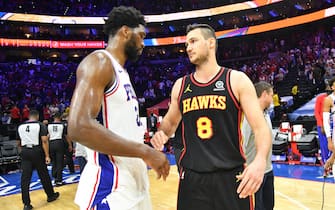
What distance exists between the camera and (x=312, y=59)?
18312mm

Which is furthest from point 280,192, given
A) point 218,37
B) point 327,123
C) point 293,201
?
point 218,37

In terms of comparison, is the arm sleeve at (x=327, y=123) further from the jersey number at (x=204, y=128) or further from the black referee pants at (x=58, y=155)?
the black referee pants at (x=58, y=155)

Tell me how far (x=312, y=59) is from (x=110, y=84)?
729 inches

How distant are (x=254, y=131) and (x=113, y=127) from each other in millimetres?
950

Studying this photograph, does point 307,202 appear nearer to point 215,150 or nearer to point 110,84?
point 215,150

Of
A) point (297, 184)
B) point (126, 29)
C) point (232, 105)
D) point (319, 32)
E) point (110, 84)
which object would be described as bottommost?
point (297, 184)

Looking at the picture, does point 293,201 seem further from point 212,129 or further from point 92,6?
point 92,6

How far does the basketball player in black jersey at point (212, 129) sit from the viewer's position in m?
2.32

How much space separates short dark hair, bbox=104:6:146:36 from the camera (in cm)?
200

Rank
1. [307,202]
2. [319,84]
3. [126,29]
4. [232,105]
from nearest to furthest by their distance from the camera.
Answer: [126,29]
[232,105]
[307,202]
[319,84]

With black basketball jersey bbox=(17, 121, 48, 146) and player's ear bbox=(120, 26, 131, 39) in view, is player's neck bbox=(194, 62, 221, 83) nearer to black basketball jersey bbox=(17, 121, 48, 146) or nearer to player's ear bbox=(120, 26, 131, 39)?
player's ear bbox=(120, 26, 131, 39)

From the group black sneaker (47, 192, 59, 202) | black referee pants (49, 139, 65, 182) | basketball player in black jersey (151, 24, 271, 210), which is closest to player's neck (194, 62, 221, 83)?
basketball player in black jersey (151, 24, 271, 210)

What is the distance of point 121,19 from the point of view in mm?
1992

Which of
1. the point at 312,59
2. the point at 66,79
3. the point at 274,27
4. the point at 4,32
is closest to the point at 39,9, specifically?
the point at 4,32
